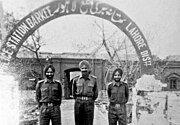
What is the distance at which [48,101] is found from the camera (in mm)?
2051

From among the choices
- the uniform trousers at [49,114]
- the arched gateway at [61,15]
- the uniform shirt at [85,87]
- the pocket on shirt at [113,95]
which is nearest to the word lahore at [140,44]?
the arched gateway at [61,15]

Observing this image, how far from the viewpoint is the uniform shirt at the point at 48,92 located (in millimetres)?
2057

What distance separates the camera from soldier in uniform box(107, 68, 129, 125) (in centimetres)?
218

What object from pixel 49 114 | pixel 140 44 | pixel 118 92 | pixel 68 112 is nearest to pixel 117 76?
pixel 118 92

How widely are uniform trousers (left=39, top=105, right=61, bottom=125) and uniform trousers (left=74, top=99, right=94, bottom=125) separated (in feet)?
0.51

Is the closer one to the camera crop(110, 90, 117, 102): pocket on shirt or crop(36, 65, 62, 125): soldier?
crop(36, 65, 62, 125): soldier

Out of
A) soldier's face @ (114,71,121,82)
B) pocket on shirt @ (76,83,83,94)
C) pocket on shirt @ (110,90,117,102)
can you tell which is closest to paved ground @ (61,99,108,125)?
pocket on shirt @ (76,83,83,94)

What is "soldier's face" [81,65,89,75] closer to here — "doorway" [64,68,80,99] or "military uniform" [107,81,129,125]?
"doorway" [64,68,80,99]

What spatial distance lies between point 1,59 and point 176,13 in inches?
63.6

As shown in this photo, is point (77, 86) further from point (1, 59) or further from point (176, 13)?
point (176, 13)

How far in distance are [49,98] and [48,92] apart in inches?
1.9

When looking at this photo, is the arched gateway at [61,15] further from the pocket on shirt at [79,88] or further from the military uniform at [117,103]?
the pocket on shirt at [79,88]

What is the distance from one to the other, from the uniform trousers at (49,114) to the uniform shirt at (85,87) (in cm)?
20

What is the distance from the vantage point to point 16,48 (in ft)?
7.01
